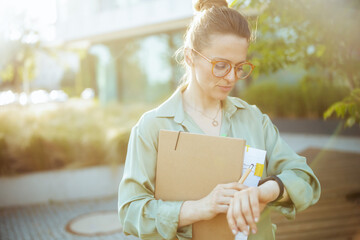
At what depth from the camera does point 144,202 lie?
4.26 ft

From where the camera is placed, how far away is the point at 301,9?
2684 millimetres

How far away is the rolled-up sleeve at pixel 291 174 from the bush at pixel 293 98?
6.41 metres

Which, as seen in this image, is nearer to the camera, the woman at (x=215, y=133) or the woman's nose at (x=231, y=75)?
the woman at (x=215, y=133)

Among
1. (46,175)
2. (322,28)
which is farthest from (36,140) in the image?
(322,28)

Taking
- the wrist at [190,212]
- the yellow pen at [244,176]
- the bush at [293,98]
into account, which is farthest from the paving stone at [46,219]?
the bush at [293,98]

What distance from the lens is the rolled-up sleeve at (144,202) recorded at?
127 cm

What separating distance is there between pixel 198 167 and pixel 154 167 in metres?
0.20

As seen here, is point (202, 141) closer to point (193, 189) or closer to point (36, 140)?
point (193, 189)

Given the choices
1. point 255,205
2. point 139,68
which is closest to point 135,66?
point 139,68

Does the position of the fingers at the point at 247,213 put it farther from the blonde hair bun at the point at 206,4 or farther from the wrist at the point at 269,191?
the blonde hair bun at the point at 206,4

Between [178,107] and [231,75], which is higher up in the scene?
[231,75]

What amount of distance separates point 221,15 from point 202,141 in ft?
1.80

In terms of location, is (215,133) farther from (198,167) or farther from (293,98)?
(293,98)

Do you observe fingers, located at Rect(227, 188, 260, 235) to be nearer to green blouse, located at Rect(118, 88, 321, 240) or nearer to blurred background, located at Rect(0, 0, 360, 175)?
green blouse, located at Rect(118, 88, 321, 240)
